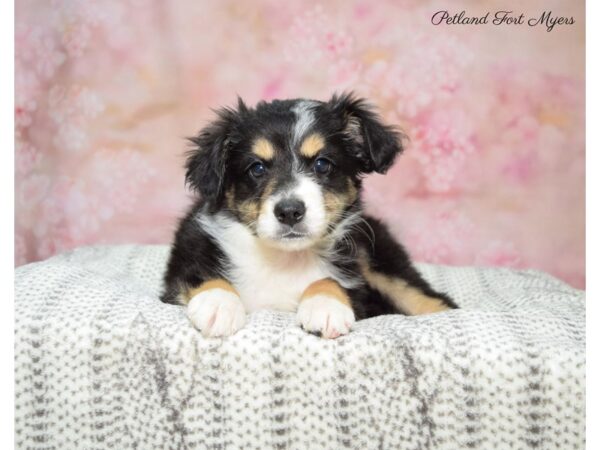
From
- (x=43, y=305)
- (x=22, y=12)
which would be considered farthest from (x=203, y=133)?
(x=22, y=12)

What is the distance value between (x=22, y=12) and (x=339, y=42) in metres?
2.03

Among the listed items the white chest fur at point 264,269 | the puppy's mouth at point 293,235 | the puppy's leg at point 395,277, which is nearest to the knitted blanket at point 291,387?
the puppy's mouth at point 293,235

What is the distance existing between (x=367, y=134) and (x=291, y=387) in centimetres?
138

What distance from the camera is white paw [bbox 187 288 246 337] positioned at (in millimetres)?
2113

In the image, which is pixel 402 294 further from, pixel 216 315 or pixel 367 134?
pixel 216 315

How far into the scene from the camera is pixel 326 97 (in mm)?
4258

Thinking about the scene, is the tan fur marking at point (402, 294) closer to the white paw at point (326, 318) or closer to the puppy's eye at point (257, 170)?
the puppy's eye at point (257, 170)

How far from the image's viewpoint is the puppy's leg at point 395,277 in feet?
10.6

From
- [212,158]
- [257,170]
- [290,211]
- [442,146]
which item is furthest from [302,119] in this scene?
[442,146]

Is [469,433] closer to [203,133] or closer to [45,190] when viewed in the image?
[203,133]

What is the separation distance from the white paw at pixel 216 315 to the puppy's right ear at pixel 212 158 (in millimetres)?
703

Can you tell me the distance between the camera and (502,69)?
423cm
